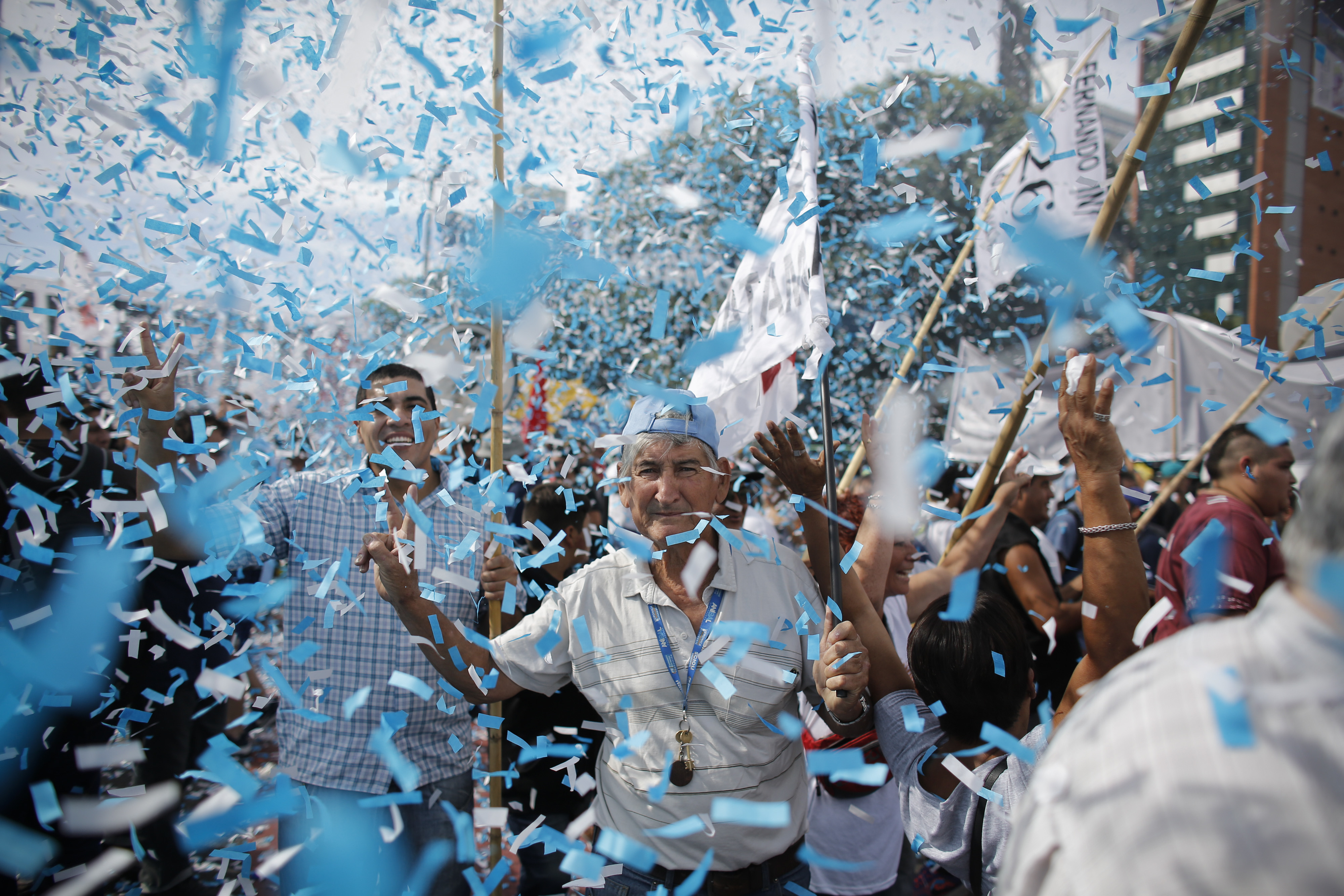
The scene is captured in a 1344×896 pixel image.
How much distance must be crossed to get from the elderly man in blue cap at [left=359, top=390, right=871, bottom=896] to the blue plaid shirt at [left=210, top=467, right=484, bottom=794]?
0.40 metres

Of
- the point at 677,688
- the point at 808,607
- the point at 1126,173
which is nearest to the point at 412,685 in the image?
the point at 677,688

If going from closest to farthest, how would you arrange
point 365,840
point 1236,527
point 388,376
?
1. point 365,840
2. point 388,376
3. point 1236,527

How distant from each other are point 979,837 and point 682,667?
2.86 feet

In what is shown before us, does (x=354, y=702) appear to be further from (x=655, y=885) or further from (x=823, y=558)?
(x=823, y=558)

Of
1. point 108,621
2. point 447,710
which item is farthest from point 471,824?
point 108,621

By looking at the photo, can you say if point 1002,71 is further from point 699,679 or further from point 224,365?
point 224,365

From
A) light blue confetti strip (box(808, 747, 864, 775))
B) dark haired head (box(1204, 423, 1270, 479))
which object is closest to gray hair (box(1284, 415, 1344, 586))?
light blue confetti strip (box(808, 747, 864, 775))

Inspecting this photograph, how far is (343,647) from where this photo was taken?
9.19 feet

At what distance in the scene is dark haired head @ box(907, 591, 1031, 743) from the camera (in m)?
1.97

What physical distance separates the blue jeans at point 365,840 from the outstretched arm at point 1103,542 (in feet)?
6.98

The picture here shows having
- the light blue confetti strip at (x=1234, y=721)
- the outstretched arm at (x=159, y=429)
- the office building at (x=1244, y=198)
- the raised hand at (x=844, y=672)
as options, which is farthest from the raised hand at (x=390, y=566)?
the office building at (x=1244, y=198)

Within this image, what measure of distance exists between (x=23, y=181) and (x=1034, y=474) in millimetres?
5734

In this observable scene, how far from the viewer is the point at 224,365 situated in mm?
3979

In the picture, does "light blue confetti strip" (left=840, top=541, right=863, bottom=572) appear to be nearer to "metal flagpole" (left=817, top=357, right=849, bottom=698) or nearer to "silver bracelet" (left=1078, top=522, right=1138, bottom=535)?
"metal flagpole" (left=817, top=357, right=849, bottom=698)
